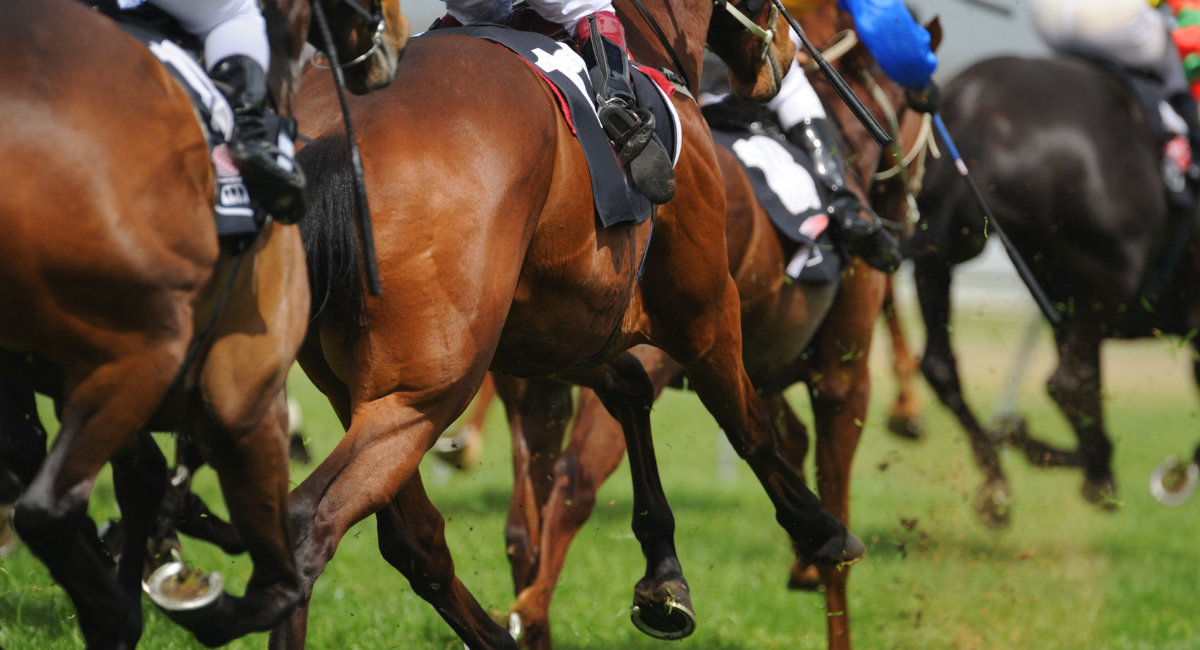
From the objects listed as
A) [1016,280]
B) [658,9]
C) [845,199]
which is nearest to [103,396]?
[658,9]

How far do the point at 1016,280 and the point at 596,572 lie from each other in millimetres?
17776

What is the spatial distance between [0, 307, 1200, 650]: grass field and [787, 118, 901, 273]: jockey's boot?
958 mm

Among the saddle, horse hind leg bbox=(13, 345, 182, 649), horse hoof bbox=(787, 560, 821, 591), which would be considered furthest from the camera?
horse hoof bbox=(787, 560, 821, 591)

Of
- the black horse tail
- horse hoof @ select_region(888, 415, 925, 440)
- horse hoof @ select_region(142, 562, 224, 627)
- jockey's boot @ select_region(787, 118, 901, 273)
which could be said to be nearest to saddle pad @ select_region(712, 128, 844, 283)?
jockey's boot @ select_region(787, 118, 901, 273)

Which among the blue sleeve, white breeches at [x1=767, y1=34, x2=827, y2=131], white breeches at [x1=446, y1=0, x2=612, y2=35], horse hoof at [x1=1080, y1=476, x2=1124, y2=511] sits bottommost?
horse hoof at [x1=1080, y1=476, x2=1124, y2=511]

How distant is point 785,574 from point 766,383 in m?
1.54

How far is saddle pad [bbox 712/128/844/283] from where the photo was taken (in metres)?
4.62

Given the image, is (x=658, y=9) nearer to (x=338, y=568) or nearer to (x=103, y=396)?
(x=103, y=396)

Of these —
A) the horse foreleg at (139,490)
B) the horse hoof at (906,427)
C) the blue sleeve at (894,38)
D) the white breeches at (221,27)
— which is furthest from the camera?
the horse hoof at (906,427)

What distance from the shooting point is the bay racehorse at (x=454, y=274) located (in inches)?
101

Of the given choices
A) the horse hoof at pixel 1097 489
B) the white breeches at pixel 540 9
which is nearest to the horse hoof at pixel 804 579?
the horse hoof at pixel 1097 489

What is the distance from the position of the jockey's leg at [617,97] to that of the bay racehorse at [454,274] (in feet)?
0.49

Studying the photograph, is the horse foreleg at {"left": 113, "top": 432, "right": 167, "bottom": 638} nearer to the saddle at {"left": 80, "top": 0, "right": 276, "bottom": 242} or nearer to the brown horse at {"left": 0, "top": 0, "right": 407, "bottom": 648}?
the brown horse at {"left": 0, "top": 0, "right": 407, "bottom": 648}

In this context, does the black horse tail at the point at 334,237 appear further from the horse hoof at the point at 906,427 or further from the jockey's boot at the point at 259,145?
the horse hoof at the point at 906,427
